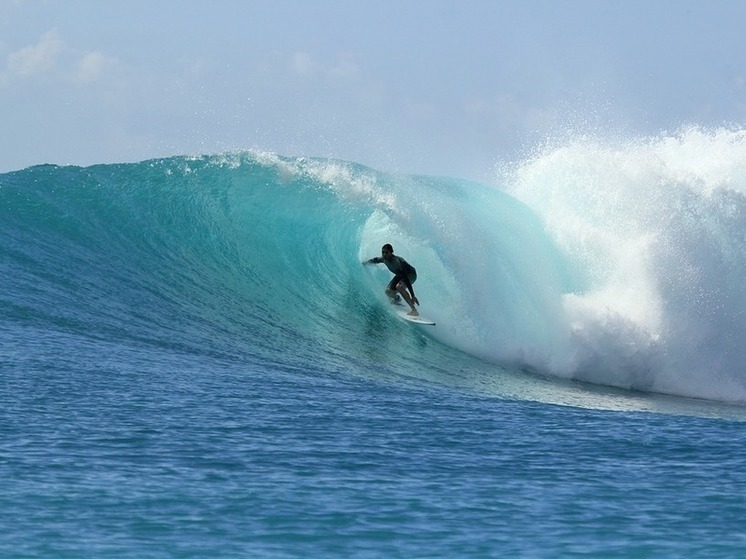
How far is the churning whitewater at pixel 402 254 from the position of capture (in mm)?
13891

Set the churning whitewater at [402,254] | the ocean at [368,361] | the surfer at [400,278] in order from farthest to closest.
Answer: the surfer at [400,278] → the churning whitewater at [402,254] → the ocean at [368,361]

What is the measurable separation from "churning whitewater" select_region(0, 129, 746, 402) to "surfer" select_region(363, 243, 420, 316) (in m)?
0.34

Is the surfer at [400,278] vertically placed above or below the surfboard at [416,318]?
above

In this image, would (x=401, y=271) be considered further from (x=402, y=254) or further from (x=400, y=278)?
(x=402, y=254)

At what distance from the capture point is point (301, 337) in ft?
44.5

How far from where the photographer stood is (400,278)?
15.5 meters

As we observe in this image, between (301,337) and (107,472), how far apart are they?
671 cm

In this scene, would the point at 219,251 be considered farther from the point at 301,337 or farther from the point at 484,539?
the point at 484,539

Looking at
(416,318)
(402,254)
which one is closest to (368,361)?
(416,318)

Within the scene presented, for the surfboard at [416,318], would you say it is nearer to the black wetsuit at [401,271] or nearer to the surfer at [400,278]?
the surfer at [400,278]

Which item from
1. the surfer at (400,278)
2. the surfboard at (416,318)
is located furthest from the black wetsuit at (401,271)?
the surfboard at (416,318)

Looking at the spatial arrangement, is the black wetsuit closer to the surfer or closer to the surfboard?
the surfer

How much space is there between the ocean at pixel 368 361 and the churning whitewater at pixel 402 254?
0.05 m

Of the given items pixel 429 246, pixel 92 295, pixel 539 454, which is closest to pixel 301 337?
pixel 92 295
